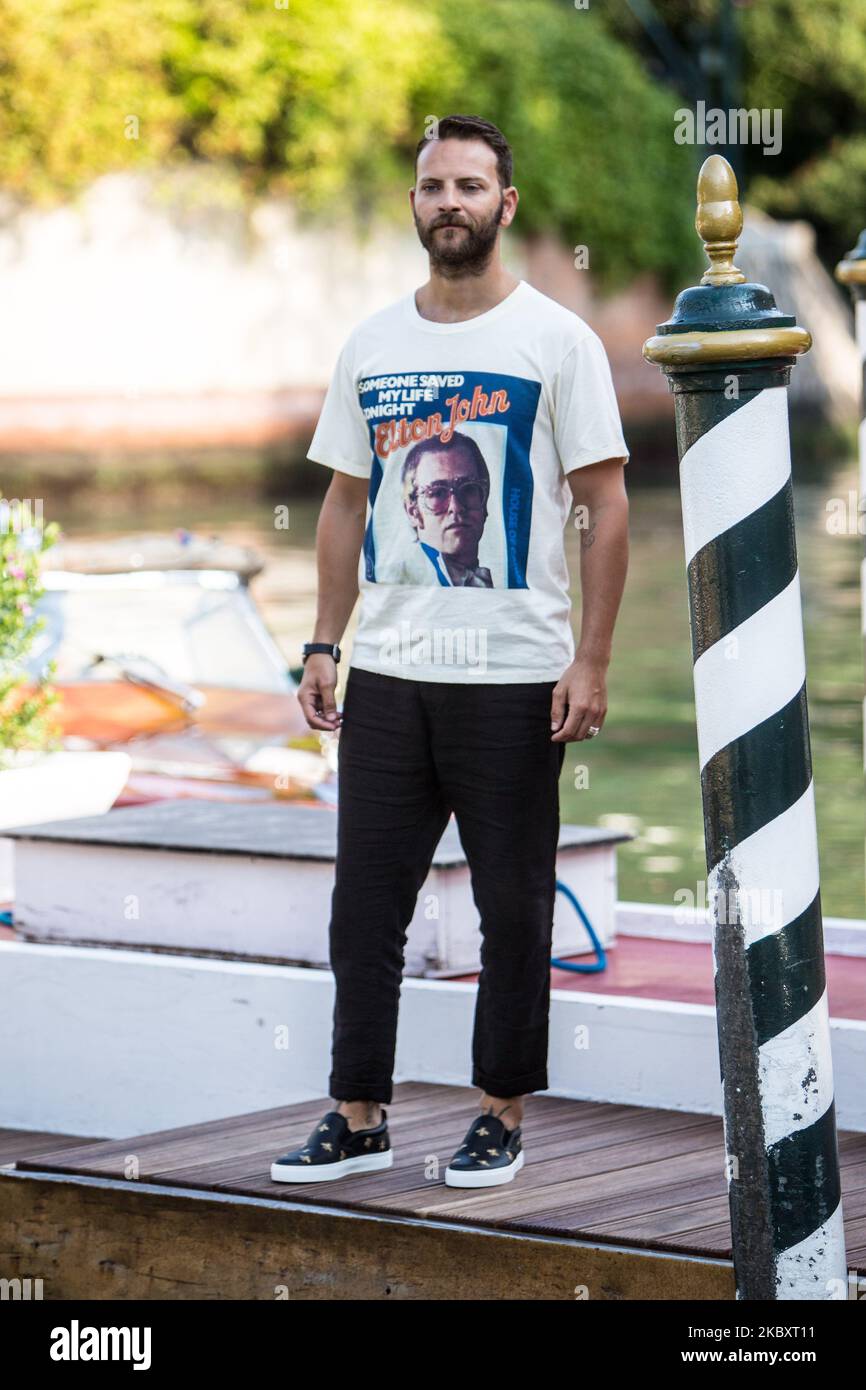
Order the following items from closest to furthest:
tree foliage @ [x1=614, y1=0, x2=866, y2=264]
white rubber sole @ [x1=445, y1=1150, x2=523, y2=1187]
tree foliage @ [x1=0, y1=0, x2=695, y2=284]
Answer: white rubber sole @ [x1=445, y1=1150, x2=523, y2=1187]
tree foliage @ [x1=0, y1=0, x2=695, y2=284]
tree foliage @ [x1=614, y1=0, x2=866, y2=264]

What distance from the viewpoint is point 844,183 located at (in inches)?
1833

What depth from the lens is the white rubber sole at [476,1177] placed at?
3.98m

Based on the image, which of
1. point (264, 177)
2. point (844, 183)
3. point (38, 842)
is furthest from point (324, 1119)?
point (844, 183)

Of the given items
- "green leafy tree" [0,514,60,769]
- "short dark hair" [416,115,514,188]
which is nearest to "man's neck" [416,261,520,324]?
"short dark hair" [416,115,514,188]

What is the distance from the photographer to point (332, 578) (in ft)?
13.8

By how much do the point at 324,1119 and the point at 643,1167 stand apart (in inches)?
23.6

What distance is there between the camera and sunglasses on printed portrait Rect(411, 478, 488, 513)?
3.90 metres

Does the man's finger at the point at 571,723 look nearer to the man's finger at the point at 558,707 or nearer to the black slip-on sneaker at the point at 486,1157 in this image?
the man's finger at the point at 558,707

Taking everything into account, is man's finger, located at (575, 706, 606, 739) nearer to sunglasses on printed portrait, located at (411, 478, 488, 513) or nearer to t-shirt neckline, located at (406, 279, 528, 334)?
sunglasses on printed portrait, located at (411, 478, 488, 513)

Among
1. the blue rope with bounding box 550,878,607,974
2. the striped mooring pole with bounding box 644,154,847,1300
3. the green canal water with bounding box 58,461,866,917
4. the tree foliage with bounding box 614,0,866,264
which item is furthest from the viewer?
the tree foliage with bounding box 614,0,866,264

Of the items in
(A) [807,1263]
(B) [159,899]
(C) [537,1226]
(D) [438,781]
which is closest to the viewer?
(A) [807,1263]

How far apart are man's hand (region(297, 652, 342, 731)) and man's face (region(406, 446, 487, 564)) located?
0.35m

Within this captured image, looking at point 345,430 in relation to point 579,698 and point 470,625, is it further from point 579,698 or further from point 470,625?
point 579,698
